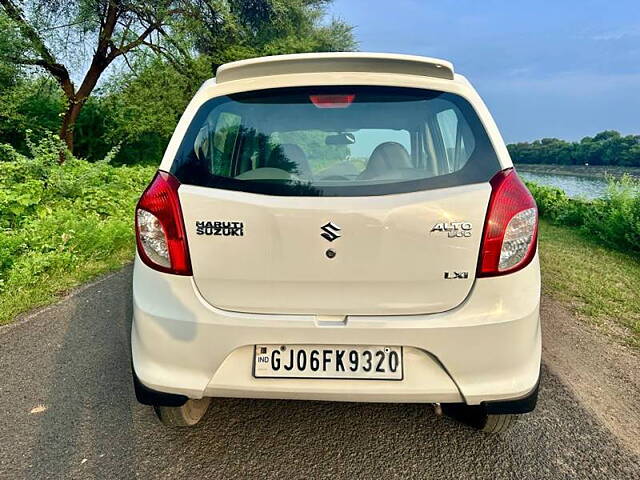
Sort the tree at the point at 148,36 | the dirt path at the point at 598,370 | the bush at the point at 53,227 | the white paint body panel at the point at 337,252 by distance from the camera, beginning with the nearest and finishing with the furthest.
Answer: the white paint body panel at the point at 337,252 → the dirt path at the point at 598,370 → the bush at the point at 53,227 → the tree at the point at 148,36

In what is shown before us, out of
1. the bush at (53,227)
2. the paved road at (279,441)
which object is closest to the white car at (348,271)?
the paved road at (279,441)

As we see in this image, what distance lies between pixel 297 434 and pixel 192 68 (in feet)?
51.0

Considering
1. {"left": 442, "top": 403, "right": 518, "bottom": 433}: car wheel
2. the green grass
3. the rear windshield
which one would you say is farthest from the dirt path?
the rear windshield

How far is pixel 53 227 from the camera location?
5582 millimetres

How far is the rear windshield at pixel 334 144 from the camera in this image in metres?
1.80

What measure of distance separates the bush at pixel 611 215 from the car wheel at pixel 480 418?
550cm

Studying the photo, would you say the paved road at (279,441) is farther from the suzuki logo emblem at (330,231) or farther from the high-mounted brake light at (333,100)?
the high-mounted brake light at (333,100)

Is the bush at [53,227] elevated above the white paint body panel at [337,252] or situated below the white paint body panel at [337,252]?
below

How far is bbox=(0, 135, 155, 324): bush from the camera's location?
4.47m

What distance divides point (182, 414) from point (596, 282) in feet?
15.1

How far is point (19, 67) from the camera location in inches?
460

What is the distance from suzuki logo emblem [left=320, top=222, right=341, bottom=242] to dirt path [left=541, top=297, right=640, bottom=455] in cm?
177

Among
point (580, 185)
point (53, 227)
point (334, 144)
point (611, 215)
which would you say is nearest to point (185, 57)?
point (53, 227)

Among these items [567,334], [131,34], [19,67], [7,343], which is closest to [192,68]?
[131,34]
